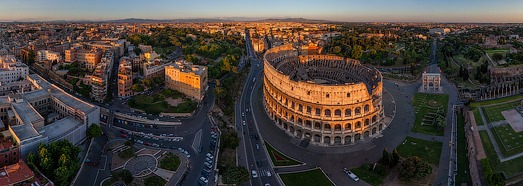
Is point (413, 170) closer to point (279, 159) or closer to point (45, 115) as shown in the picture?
point (279, 159)

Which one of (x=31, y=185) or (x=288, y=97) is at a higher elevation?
(x=288, y=97)

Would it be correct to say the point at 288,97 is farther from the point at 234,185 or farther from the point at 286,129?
the point at 234,185

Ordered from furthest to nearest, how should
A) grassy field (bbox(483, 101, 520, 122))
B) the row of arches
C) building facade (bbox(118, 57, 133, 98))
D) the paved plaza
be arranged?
building facade (bbox(118, 57, 133, 98)) < grassy field (bbox(483, 101, 520, 122)) < the row of arches < the paved plaza

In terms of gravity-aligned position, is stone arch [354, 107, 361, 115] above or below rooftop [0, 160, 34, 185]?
above

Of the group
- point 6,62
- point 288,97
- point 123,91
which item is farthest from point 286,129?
point 6,62

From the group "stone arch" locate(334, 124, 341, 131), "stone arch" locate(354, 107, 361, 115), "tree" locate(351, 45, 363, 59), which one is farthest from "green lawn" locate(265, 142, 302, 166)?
"tree" locate(351, 45, 363, 59)

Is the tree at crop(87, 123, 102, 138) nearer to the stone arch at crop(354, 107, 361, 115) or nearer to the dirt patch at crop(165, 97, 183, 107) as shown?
the dirt patch at crop(165, 97, 183, 107)
